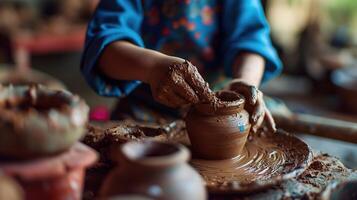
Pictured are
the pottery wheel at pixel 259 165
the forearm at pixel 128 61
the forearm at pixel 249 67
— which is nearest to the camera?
the pottery wheel at pixel 259 165

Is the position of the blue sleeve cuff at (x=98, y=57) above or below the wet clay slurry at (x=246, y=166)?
above

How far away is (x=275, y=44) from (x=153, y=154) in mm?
5314

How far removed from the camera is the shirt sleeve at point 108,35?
2.30m

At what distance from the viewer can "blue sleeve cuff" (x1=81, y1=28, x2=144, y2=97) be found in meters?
2.28

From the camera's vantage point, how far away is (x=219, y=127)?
1.95 meters

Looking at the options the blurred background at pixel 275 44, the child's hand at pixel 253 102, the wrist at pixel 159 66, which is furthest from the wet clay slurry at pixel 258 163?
the blurred background at pixel 275 44

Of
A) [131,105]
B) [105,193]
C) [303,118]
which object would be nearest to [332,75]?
[303,118]

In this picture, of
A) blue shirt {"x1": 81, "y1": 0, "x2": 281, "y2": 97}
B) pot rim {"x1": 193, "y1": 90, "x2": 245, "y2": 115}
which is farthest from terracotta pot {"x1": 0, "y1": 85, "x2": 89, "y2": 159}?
blue shirt {"x1": 81, "y1": 0, "x2": 281, "y2": 97}

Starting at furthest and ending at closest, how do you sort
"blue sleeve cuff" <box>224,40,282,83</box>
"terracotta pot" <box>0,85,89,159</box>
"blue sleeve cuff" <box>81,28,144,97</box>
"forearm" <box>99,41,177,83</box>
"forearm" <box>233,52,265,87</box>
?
1. "blue sleeve cuff" <box>224,40,282,83</box>
2. "forearm" <box>233,52,265,87</box>
3. "blue sleeve cuff" <box>81,28,144,97</box>
4. "forearm" <box>99,41,177,83</box>
5. "terracotta pot" <box>0,85,89,159</box>

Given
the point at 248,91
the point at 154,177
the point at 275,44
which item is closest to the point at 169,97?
the point at 248,91

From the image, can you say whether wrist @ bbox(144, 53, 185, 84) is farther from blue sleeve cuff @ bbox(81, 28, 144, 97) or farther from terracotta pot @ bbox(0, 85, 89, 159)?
terracotta pot @ bbox(0, 85, 89, 159)

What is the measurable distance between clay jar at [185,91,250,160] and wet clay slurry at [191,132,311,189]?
0.04m

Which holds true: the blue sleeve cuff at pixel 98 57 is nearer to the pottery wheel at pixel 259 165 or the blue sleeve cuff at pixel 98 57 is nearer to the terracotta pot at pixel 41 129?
the pottery wheel at pixel 259 165

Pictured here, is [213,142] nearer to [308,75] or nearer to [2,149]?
[2,149]
